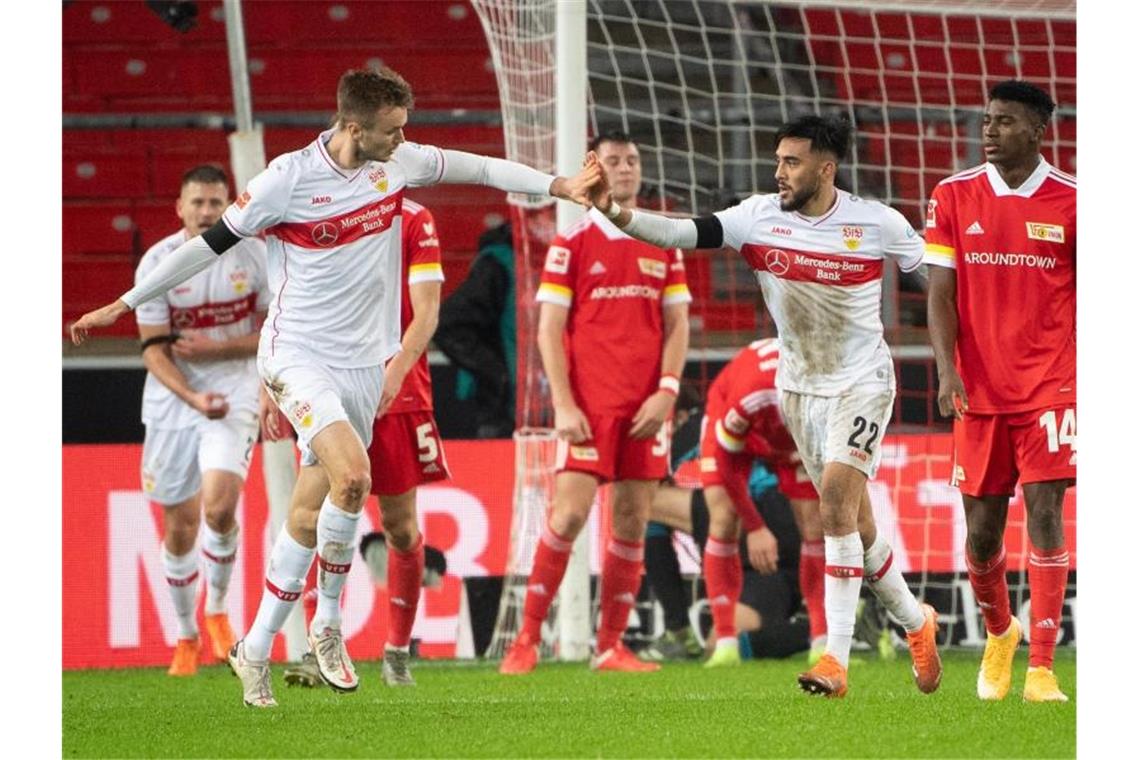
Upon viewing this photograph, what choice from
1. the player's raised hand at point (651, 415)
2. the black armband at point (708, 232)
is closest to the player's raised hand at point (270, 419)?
the player's raised hand at point (651, 415)

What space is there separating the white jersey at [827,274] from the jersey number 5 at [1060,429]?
65 cm

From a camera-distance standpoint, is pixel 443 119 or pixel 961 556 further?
pixel 443 119

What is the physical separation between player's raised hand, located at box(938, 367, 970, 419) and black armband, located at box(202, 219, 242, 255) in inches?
96.5

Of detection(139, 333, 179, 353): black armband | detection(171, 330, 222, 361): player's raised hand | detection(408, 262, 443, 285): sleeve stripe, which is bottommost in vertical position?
detection(171, 330, 222, 361): player's raised hand

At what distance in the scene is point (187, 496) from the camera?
30.1ft

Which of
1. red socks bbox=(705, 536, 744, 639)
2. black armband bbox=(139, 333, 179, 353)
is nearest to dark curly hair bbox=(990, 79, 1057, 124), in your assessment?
red socks bbox=(705, 536, 744, 639)

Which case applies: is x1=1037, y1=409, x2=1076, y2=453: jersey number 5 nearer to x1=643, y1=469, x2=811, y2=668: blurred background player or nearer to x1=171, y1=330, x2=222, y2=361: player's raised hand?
x1=643, y1=469, x2=811, y2=668: blurred background player

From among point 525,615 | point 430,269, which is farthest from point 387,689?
point 430,269

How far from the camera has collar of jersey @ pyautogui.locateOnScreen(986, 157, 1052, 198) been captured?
6.53 metres

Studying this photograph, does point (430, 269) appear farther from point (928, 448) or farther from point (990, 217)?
point (928, 448)

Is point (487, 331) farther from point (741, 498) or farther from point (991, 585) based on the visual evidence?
point (991, 585)

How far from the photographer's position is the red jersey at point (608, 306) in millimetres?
8672

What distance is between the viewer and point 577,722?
5797mm
